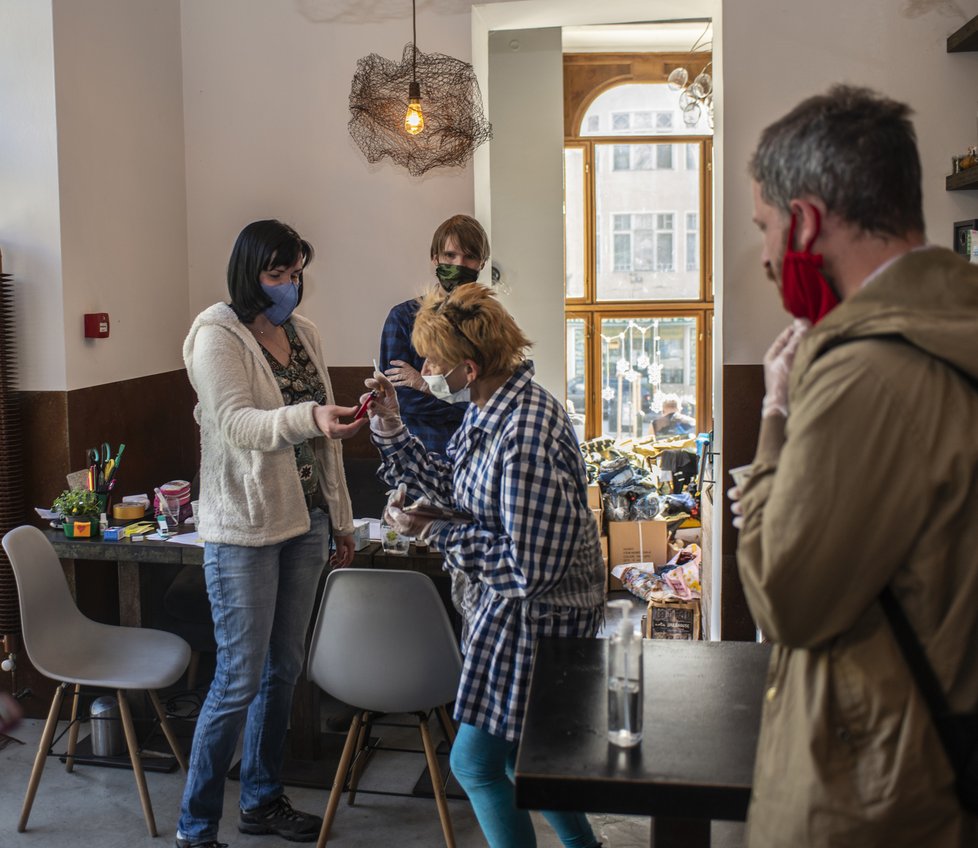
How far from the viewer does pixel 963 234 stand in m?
3.74

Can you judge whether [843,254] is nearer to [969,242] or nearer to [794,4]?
[969,242]

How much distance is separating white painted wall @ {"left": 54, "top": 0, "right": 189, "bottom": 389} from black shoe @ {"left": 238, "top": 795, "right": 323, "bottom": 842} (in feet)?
5.68

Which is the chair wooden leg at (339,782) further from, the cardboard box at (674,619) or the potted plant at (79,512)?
the cardboard box at (674,619)

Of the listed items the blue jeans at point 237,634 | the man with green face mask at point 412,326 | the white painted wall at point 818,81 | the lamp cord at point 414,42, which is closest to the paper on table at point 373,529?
the man with green face mask at point 412,326

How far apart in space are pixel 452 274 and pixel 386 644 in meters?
1.44

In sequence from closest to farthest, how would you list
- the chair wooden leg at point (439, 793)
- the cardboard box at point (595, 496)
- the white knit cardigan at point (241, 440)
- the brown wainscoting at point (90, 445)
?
the white knit cardigan at point (241, 440) < the chair wooden leg at point (439, 793) < the brown wainscoting at point (90, 445) < the cardboard box at point (595, 496)

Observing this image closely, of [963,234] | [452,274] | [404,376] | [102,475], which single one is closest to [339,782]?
[404,376]

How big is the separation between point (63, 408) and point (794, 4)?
3.13 metres

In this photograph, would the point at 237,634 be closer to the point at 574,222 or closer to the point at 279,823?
the point at 279,823

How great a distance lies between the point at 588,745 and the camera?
166cm

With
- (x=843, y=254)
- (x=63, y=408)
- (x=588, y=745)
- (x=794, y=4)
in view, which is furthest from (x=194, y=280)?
(x=843, y=254)

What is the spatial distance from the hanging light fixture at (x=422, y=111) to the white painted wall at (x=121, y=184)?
0.86 metres

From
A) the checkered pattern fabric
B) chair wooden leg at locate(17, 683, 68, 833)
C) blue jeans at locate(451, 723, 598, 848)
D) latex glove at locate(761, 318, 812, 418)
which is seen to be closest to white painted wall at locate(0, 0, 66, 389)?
chair wooden leg at locate(17, 683, 68, 833)

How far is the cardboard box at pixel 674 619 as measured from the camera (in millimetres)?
4383
